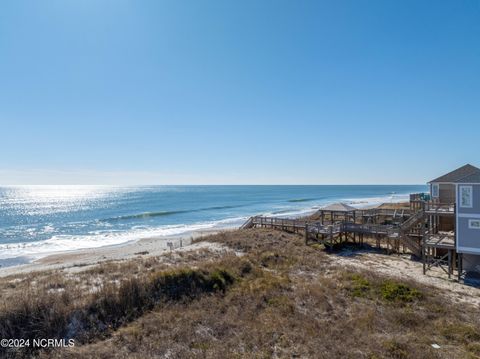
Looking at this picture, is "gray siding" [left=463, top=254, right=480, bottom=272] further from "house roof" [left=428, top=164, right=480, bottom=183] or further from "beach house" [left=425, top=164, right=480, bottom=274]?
"house roof" [left=428, top=164, right=480, bottom=183]

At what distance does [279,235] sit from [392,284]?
42.7 ft

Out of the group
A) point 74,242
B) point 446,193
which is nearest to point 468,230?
point 446,193

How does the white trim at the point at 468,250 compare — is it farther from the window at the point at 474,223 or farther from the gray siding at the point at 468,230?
the window at the point at 474,223

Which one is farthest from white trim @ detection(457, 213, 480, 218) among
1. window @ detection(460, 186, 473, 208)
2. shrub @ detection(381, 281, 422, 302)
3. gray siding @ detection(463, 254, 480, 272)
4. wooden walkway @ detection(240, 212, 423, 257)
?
shrub @ detection(381, 281, 422, 302)

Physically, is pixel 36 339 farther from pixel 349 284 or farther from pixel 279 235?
pixel 279 235

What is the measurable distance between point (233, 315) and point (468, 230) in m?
13.8

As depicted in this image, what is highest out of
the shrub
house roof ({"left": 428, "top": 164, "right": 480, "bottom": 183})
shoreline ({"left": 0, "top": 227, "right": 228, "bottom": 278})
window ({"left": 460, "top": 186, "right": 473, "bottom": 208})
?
house roof ({"left": 428, "top": 164, "right": 480, "bottom": 183})

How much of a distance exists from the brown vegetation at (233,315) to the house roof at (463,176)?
20.6 feet

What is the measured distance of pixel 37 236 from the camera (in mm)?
38188

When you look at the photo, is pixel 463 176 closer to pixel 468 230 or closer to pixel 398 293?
pixel 468 230

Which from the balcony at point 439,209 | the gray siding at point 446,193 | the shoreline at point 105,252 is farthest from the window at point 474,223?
the shoreline at point 105,252

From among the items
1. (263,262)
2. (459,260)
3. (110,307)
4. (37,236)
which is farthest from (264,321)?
(37,236)

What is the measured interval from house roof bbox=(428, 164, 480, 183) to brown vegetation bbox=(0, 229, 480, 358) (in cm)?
628

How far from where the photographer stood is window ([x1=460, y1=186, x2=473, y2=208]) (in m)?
15.2
